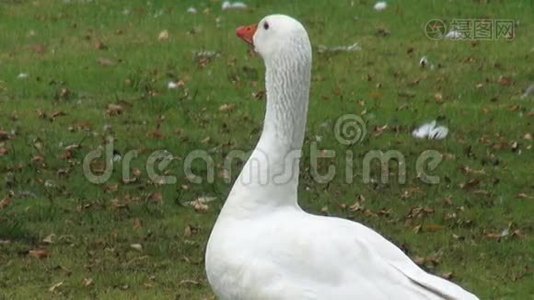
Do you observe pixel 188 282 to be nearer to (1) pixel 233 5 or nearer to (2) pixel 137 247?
(2) pixel 137 247

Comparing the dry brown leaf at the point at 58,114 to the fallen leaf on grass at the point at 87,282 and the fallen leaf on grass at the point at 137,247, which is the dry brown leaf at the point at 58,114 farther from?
the fallen leaf on grass at the point at 87,282

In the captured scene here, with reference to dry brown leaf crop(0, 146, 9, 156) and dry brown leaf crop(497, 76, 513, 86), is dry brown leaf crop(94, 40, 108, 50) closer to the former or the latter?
dry brown leaf crop(0, 146, 9, 156)

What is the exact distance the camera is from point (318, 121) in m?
12.0

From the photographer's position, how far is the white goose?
6.14 metres

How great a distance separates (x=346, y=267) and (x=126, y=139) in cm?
543

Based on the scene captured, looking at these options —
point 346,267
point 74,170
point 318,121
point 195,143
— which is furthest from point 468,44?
point 346,267

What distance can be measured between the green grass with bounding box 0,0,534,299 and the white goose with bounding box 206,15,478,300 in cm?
165

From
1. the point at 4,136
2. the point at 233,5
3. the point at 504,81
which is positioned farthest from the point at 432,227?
the point at 233,5

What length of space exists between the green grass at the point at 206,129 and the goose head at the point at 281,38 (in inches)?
72.3

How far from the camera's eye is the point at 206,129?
11.7 meters

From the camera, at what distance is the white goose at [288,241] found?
20.1ft

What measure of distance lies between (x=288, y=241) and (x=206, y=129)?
18.2ft

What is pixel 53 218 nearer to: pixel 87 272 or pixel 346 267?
pixel 87 272

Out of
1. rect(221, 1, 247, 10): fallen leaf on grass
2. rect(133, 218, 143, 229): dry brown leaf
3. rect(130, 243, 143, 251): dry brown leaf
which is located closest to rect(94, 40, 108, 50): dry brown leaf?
rect(221, 1, 247, 10): fallen leaf on grass
